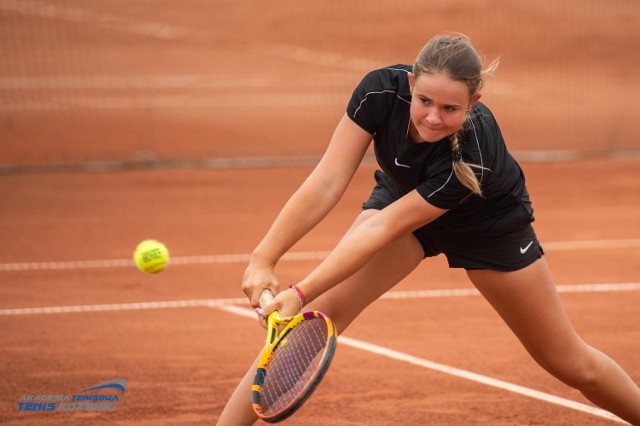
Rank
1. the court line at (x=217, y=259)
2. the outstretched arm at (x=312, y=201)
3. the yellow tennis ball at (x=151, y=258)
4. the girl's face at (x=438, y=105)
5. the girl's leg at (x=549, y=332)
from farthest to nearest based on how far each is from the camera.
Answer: the court line at (x=217, y=259)
the yellow tennis ball at (x=151, y=258)
the girl's leg at (x=549, y=332)
the outstretched arm at (x=312, y=201)
the girl's face at (x=438, y=105)

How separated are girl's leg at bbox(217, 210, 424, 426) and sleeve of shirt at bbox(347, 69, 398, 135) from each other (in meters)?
0.54

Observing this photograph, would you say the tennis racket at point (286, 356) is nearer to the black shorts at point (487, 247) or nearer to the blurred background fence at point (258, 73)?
the black shorts at point (487, 247)

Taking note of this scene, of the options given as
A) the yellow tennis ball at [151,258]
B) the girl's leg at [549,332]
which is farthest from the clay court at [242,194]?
the girl's leg at [549,332]

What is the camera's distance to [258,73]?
23391 millimetres

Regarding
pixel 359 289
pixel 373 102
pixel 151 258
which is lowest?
pixel 151 258

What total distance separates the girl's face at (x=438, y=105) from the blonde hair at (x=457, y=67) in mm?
30

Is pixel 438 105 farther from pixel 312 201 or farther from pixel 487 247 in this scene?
pixel 487 247

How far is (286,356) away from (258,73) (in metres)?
19.7

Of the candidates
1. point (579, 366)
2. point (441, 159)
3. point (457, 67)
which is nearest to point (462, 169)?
point (441, 159)

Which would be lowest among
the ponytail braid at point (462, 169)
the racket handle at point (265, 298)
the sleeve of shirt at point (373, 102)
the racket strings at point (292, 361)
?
the racket strings at point (292, 361)

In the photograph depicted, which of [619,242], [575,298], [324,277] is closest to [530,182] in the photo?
[619,242]

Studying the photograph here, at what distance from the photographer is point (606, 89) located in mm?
22125

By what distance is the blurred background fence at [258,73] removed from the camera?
55.9ft

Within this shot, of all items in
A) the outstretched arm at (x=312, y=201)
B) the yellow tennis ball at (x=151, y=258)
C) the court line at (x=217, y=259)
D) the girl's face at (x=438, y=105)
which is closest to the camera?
the girl's face at (x=438, y=105)
